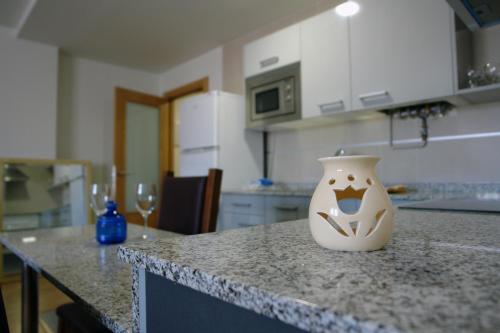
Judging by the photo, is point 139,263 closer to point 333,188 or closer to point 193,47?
point 333,188

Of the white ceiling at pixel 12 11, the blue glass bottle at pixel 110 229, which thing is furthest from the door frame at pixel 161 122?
the blue glass bottle at pixel 110 229

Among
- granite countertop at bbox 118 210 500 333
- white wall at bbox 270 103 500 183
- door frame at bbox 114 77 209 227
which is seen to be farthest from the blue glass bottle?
door frame at bbox 114 77 209 227

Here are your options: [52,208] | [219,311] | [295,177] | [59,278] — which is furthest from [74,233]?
[52,208]

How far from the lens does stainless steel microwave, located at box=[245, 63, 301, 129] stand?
2621 mm

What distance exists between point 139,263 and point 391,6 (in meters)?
2.19

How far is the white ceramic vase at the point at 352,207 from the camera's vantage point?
44cm

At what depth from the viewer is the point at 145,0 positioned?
106 inches

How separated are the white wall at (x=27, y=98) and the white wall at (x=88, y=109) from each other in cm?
28

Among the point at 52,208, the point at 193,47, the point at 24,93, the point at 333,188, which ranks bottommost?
the point at 52,208

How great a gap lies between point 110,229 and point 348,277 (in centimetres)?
94

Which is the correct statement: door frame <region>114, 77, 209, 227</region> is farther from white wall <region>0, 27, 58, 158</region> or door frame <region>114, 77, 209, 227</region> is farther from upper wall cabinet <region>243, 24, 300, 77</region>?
upper wall cabinet <region>243, 24, 300, 77</region>

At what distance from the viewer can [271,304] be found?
0.29 metres

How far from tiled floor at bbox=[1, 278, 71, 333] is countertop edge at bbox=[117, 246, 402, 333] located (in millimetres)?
2127

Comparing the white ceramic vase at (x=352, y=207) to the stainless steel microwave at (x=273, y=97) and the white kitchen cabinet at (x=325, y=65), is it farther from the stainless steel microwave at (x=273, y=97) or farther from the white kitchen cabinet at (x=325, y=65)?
the stainless steel microwave at (x=273, y=97)
